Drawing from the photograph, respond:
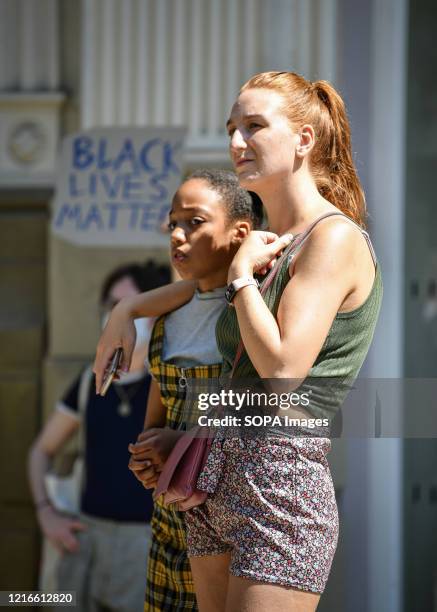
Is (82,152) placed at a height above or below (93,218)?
above

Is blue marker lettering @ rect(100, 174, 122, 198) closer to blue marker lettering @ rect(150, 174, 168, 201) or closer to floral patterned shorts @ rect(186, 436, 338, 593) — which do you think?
blue marker lettering @ rect(150, 174, 168, 201)

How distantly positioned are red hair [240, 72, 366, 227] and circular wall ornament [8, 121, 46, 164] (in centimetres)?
291

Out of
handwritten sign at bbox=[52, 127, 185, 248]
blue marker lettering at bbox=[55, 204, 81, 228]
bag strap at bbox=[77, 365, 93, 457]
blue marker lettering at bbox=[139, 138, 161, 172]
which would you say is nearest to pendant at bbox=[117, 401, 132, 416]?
bag strap at bbox=[77, 365, 93, 457]

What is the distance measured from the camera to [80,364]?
4.75 meters

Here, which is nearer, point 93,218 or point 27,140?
point 93,218

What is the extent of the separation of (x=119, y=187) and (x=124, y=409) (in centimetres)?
80

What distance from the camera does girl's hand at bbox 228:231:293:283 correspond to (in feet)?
6.22

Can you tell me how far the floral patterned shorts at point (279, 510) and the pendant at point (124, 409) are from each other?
6.00 feet

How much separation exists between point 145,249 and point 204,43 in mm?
954

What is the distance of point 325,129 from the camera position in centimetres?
204

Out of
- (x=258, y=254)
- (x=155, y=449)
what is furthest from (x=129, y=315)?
(x=258, y=254)

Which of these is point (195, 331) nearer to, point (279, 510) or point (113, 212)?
point (279, 510)

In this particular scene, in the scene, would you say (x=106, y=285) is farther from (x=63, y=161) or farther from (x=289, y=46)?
(x=289, y=46)

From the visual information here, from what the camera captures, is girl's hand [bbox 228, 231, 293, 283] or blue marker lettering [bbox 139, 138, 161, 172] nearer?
girl's hand [bbox 228, 231, 293, 283]
